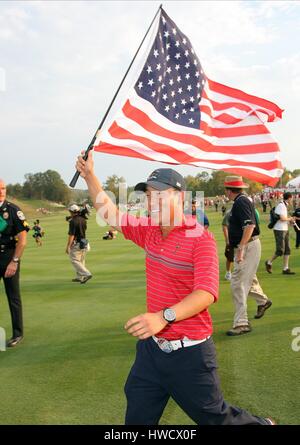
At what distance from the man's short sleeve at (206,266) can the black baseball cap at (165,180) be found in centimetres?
38

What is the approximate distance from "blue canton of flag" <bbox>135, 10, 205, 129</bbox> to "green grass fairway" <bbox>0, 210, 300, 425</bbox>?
2957 millimetres

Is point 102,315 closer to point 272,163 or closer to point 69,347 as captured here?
point 69,347

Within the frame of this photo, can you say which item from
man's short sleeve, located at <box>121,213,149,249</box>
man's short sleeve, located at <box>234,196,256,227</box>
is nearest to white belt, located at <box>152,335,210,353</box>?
man's short sleeve, located at <box>121,213,149,249</box>

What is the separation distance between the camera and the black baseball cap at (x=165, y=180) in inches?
115

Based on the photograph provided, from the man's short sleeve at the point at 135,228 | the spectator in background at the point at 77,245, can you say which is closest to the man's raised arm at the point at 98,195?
the man's short sleeve at the point at 135,228

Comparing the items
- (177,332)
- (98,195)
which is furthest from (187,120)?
(177,332)

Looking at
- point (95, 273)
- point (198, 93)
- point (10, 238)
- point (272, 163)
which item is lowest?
point (95, 273)

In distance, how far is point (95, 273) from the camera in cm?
1267

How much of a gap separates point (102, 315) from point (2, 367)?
8.28 ft

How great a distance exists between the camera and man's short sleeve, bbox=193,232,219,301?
8.50 ft

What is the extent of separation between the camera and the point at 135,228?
10.9ft

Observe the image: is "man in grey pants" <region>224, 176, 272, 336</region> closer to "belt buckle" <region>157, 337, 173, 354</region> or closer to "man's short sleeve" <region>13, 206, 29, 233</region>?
"man's short sleeve" <region>13, 206, 29, 233</region>

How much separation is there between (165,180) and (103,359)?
3303 millimetres
